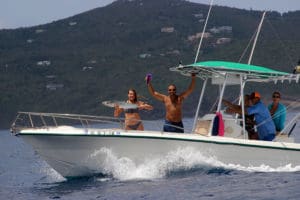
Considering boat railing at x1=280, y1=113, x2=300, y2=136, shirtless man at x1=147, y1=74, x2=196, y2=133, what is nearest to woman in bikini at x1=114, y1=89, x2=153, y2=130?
shirtless man at x1=147, y1=74, x2=196, y2=133

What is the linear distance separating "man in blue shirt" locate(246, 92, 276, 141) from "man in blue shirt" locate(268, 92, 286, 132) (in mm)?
555

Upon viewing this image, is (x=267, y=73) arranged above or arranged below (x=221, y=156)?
above

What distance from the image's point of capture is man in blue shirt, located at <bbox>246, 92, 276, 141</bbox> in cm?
1666

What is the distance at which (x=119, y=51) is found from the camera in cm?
11362

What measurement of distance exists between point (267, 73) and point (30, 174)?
23.4ft

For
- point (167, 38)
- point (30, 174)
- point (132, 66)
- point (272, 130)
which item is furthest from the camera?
point (167, 38)

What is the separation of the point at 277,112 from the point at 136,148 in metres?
3.07

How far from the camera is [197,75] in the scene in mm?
17438

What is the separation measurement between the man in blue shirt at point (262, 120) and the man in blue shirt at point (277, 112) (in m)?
0.55

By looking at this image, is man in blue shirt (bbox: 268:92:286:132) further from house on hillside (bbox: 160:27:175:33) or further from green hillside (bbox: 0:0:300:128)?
house on hillside (bbox: 160:27:175:33)

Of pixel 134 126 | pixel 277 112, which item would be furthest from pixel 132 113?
pixel 277 112

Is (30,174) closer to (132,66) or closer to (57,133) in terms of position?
(57,133)

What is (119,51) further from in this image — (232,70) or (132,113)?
(232,70)

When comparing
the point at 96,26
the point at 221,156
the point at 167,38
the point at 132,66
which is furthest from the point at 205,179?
A: the point at 96,26
